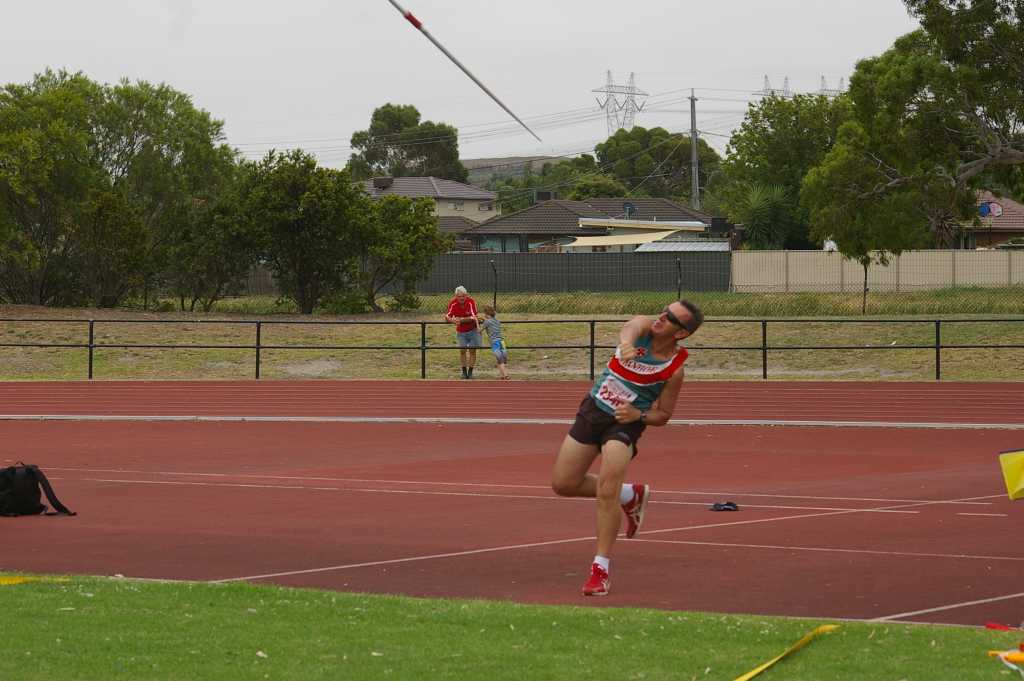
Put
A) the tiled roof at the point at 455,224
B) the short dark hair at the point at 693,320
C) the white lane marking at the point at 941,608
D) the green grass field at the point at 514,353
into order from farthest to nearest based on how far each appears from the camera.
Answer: the tiled roof at the point at 455,224
the green grass field at the point at 514,353
the short dark hair at the point at 693,320
the white lane marking at the point at 941,608

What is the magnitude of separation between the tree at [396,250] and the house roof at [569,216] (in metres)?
38.1

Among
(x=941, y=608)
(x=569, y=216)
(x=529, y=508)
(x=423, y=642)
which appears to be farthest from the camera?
(x=569, y=216)

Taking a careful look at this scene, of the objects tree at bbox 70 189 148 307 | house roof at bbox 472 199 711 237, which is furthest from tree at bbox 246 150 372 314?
house roof at bbox 472 199 711 237

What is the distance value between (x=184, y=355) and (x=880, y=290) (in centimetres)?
2365

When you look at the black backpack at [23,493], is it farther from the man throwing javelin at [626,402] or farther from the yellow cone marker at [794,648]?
the yellow cone marker at [794,648]

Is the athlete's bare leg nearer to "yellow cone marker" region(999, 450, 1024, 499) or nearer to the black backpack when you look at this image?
"yellow cone marker" region(999, 450, 1024, 499)

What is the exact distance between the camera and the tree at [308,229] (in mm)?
40844

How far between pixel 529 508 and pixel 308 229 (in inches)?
1167

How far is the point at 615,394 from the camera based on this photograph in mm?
8570

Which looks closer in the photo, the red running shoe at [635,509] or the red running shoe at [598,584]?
the red running shoe at [598,584]

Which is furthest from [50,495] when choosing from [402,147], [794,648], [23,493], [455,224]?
[402,147]

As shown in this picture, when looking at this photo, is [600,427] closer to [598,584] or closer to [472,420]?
[598,584]

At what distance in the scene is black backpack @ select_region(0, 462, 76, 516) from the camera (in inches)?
457

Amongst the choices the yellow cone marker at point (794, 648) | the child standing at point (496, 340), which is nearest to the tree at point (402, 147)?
the child standing at point (496, 340)
